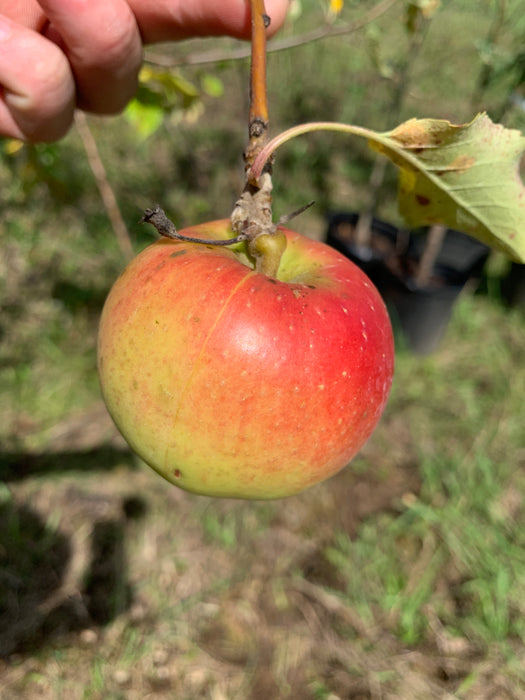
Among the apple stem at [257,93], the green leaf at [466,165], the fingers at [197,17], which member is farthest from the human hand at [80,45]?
the green leaf at [466,165]

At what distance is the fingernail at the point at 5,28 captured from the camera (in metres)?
0.84

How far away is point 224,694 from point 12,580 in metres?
0.70

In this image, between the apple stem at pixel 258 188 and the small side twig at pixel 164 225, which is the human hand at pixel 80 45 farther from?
the small side twig at pixel 164 225

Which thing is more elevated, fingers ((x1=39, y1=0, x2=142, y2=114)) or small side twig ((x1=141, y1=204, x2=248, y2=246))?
fingers ((x1=39, y1=0, x2=142, y2=114))

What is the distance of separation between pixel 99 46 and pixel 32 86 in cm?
13

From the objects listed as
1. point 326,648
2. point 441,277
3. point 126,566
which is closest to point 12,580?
point 126,566

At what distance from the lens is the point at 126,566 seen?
5.61 feet

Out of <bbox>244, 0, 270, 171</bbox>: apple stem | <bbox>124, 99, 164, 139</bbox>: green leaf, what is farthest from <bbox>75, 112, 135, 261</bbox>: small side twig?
<bbox>244, 0, 270, 171</bbox>: apple stem

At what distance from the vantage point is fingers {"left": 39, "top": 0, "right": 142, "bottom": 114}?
2.80ft

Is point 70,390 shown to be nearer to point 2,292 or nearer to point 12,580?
point 2,292

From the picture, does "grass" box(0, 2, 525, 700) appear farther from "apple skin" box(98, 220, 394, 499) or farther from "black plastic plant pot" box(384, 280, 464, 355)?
"apple skin" box(98, 220, 394, 499)

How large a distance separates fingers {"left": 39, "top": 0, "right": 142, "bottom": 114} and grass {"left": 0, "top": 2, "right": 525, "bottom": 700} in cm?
43

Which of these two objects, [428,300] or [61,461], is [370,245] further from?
[61,461]

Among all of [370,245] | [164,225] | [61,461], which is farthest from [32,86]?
[370,245]
